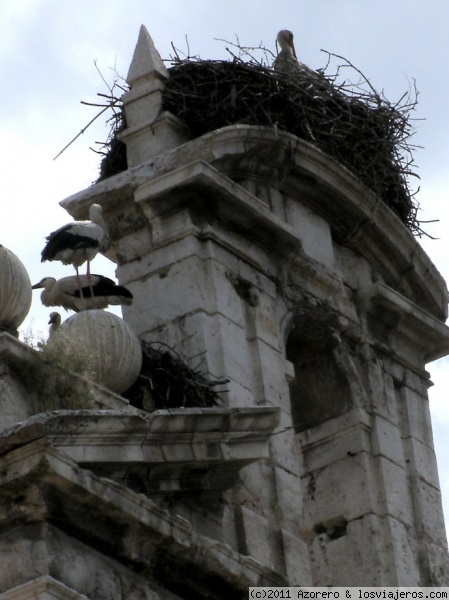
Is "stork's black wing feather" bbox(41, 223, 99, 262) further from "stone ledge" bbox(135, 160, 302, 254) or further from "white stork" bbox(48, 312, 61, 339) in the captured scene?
"stone ledge" bbox(135, 160, 302, 254)

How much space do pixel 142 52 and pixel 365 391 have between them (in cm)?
264

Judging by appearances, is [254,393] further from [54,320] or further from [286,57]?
[286,57]

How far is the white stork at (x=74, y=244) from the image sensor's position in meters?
15.3

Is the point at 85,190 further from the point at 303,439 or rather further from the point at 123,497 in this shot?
the point at 123,497

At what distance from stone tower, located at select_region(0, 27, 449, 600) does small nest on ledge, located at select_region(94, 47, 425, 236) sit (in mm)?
208

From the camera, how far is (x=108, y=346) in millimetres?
14844

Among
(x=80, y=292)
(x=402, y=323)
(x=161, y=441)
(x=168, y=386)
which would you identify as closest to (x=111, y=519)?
(x=161, y=441)

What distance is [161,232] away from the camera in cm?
1648

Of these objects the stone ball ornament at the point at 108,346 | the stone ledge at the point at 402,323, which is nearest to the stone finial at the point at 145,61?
the stone ledge at the point at 402,323

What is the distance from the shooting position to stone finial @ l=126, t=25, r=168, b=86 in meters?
17.6

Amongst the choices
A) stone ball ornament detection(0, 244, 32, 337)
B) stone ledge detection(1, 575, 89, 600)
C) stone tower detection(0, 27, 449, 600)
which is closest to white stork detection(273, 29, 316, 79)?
stone tower detection(0, 27, 449, 600)

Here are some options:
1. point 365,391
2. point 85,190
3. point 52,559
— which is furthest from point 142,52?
point 52,559

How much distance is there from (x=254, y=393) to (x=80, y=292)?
1.25 m

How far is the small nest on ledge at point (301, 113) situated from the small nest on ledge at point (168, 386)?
2.32 meters
